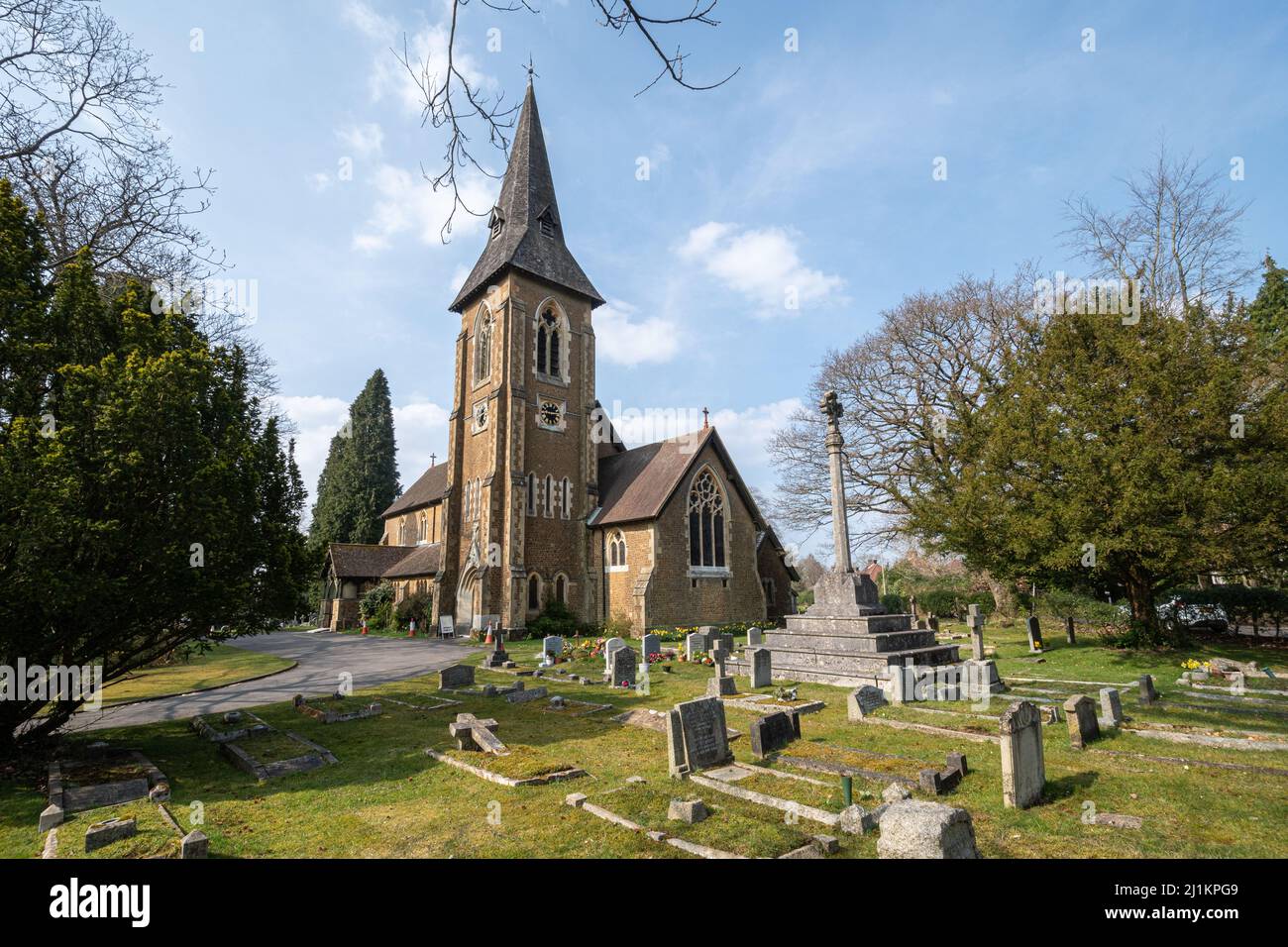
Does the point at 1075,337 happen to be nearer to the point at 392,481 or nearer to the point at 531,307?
the point at 531,307

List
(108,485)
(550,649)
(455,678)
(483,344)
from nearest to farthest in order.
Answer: (108,485) → (455,678) → (550,649) → (483,344)

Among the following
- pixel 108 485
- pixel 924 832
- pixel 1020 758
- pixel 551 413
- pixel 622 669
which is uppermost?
pixel 551 413

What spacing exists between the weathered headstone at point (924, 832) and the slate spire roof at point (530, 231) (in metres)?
27.6

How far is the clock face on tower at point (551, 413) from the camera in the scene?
92.1 ft

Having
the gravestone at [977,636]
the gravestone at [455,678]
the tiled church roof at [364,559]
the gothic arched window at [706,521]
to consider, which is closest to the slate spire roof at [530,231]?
the gothic arched window at [706,521]

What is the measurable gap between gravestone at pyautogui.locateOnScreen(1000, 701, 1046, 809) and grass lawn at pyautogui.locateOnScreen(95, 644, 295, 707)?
14424 millimetres

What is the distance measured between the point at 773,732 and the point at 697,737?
1.29 meters

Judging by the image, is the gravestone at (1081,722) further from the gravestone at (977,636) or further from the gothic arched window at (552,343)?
the gothic arched window at (552,343)

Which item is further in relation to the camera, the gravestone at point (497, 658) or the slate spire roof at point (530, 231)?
the slate spire roof at point (530, 231)

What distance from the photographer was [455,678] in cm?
1338

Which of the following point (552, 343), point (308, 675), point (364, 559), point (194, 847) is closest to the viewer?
point (194, 847)

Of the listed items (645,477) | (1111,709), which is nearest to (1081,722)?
(1111,709)

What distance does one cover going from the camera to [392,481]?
5000cm

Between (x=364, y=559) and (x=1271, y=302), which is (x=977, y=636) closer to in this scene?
(x=1271, y=302)
